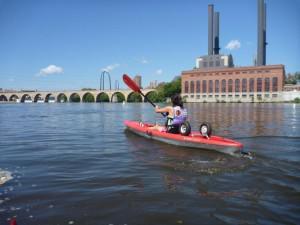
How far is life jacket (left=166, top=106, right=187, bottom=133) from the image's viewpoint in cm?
1144

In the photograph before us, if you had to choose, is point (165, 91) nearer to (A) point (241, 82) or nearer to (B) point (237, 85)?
(B) point (237, 85)

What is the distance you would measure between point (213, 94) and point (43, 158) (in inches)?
4991

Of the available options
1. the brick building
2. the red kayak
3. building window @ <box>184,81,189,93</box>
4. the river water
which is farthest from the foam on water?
building window @ <box>184,81,189,93</box>

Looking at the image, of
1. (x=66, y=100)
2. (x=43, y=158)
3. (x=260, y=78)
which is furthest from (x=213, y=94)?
(x=43, y=158)

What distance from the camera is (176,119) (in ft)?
37.8

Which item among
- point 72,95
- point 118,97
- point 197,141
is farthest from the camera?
point 72,95

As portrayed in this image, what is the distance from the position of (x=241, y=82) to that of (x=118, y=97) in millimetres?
61807

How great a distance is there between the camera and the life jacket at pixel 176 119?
37.5 feet

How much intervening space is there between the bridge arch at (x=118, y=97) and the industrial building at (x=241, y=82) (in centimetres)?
3099

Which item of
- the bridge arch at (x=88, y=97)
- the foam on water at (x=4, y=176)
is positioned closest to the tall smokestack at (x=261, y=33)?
the bridge arch at (x=88, y=97)

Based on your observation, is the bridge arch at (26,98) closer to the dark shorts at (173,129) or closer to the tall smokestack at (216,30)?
the tall smokestack at (216,30)

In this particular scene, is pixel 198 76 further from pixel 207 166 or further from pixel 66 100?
pixel 207 166

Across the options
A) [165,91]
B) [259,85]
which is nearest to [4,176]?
[259,85]

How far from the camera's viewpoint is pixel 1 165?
7.95 m
